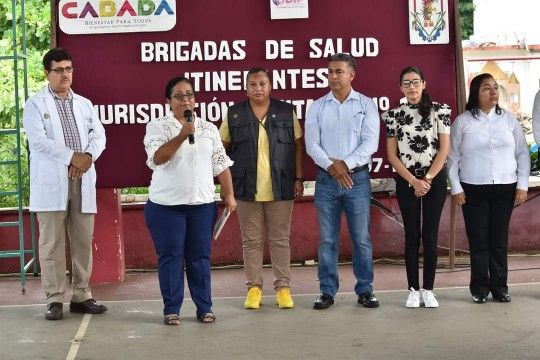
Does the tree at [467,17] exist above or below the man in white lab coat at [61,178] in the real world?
above

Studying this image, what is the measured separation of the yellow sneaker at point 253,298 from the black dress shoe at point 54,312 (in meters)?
1.29

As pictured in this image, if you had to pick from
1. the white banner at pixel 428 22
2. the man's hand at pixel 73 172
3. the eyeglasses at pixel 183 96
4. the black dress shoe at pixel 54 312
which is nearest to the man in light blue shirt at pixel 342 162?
the eyeglasses at pixel 183 96

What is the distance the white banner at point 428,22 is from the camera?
888 centimetres

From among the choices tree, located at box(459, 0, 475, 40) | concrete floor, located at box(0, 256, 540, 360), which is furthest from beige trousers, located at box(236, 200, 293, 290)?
tree, located at box(459, 0, 475, 40)

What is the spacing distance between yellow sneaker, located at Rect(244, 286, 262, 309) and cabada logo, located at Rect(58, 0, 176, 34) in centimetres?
228

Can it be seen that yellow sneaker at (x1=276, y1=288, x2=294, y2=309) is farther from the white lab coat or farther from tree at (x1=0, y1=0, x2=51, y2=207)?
tree at (x1=0, y1=0, x2=51, y2=207)

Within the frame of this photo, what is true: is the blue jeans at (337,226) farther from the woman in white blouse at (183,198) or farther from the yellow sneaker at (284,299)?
the woman in white blouse at (183,198)

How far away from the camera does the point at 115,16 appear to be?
8.73 m

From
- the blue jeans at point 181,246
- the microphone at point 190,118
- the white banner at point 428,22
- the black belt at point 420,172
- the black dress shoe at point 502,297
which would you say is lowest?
the black dress shoe at point 502,297

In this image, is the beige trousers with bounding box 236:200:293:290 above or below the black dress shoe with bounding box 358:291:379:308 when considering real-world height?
above

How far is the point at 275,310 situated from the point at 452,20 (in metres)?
2.84

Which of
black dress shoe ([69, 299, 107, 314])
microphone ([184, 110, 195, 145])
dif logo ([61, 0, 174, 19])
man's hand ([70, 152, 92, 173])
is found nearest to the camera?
microphone ([184, 110, 195, 145])

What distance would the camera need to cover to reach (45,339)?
273 inches

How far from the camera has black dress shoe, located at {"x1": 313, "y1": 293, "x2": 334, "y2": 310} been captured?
7770 millimetres
